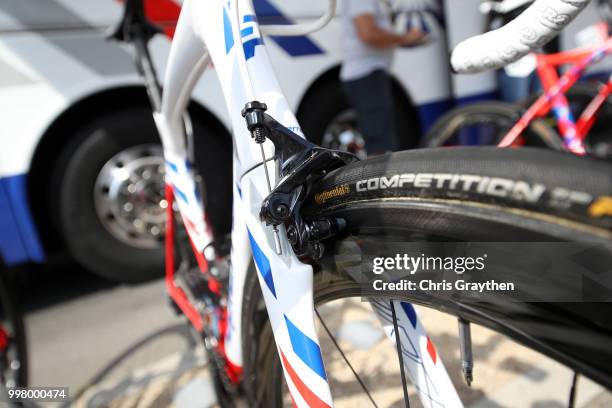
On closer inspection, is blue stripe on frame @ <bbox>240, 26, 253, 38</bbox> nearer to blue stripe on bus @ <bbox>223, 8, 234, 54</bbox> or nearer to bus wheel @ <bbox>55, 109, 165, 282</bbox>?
blue stripe on bus @ <bbox>223, 8, 234, 54</bbox>

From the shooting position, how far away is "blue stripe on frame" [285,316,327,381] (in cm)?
57

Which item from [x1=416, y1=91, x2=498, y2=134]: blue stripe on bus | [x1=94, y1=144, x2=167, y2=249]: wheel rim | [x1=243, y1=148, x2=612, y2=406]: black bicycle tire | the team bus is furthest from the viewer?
[x1=416, y1=91, x2=498, y2=134]: blue stripe on bus

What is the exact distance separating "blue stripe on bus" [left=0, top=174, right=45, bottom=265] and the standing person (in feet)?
5.07

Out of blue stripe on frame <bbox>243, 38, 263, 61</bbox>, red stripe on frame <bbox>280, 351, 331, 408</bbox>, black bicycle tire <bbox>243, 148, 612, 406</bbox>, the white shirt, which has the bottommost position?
red stripe on frame <bbox>280, 351, 331, 408</bbox>

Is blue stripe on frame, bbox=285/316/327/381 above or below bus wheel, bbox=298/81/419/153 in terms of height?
below

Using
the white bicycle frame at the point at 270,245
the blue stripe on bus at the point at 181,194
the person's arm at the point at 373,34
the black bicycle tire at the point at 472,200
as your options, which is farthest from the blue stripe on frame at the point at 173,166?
the person's arm at the point at 373,34

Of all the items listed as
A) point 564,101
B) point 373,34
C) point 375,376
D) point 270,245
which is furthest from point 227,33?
point 564,101

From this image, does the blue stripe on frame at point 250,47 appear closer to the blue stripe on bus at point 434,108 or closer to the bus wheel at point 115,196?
the bus wheel at point 115,196

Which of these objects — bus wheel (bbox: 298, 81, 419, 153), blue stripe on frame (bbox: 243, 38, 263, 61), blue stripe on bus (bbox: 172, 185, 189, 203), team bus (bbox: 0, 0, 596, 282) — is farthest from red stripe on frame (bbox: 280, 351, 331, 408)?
bus wheel (bbox: 298, 81, 419, 153)

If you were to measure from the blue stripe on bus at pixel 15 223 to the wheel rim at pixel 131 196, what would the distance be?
0.28 metres

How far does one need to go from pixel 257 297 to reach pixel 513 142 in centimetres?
160

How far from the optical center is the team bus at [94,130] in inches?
72.9

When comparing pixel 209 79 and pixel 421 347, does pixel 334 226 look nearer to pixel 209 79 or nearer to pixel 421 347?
pixel 421 347

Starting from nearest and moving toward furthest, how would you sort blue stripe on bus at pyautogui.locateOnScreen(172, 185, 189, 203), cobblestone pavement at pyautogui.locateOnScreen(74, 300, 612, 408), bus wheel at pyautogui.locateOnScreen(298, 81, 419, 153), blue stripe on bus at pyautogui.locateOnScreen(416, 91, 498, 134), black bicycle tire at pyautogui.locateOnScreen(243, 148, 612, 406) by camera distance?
1. black bicycle tire at pyautogui.locateOnScreen(243, 148, 612, 406)
2. cobblestone pavement at pyautogui.locateOnScreen(74, 300, 612, 408)
3. blue stripe on bus at pyautogui.locateOnScreen(172, 185, 189, 203)
4. bus wheel at pyautogui.locateOnScreen(298, 81, 419, 153)
5. blue stripe on bus at pyautogui.locateOnScreen(416, 91, 498, 134)
